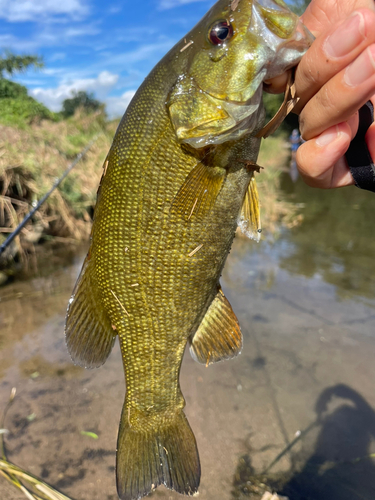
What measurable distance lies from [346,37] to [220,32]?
2.00 ft

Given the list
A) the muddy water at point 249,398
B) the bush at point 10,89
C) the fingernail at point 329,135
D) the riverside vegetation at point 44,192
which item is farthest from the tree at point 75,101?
the fingernail at point 329,135

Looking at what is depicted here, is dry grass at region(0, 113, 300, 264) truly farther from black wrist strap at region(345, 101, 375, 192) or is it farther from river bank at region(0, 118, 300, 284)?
black wrist strap at region(345, 101, 375, 192)

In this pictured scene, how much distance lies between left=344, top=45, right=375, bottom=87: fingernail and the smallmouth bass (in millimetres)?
295

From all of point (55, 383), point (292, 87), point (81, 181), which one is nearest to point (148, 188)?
point (292, 87)

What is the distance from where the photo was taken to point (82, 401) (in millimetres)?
3354

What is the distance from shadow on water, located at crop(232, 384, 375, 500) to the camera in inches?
100

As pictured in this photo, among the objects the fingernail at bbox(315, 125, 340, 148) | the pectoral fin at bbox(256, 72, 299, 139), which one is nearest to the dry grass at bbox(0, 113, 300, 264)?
the pectoral fin at bbox(256, 72, 299, 139)

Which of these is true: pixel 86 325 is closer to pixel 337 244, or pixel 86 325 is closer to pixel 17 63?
pixel 337 244

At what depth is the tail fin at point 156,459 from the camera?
1721 millimetres

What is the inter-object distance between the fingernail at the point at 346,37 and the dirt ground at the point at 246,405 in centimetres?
290

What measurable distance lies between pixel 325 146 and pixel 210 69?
24.8 inches

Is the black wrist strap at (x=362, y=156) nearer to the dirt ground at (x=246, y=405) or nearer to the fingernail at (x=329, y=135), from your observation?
the fingernail at (x=329, y=135)

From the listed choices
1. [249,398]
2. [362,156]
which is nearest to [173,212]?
[362,156]

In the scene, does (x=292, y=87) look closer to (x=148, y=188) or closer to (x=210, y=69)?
(x=210, y=69)
